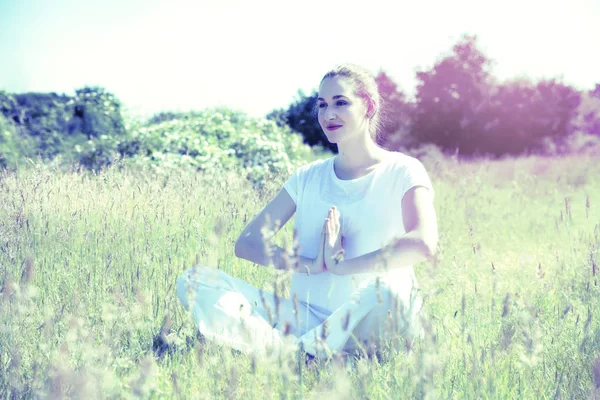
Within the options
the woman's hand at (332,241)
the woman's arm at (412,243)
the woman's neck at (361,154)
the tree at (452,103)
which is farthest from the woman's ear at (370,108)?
the tree at (452,103)

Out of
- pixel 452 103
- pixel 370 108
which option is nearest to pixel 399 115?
pixel 452 103

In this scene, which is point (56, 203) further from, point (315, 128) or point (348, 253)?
point (315, 128)

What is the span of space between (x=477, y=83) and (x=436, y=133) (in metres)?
1.96

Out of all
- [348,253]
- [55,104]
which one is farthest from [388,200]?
[55,104]

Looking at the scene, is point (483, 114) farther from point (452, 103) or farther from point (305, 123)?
point (305, 123)

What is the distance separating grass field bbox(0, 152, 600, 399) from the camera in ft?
5.99

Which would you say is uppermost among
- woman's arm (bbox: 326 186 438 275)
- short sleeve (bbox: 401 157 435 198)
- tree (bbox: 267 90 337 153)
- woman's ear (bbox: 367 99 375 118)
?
woman's ear (bbox: 367 99 375 118)

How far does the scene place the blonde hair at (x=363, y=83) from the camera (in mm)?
3045

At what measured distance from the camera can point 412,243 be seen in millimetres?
2535

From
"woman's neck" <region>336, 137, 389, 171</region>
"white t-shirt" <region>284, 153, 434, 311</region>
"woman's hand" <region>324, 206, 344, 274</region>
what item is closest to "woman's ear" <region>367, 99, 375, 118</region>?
"woman's neck" <region>336, 137, 389, 171</region>

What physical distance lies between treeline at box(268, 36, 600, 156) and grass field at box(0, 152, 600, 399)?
12.0 metres

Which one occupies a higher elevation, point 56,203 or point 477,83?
point 477,83

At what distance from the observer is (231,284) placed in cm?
283

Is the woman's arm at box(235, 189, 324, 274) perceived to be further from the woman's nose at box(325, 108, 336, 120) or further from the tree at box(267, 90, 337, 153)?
the tree at box(267, 90, 337, 153)
